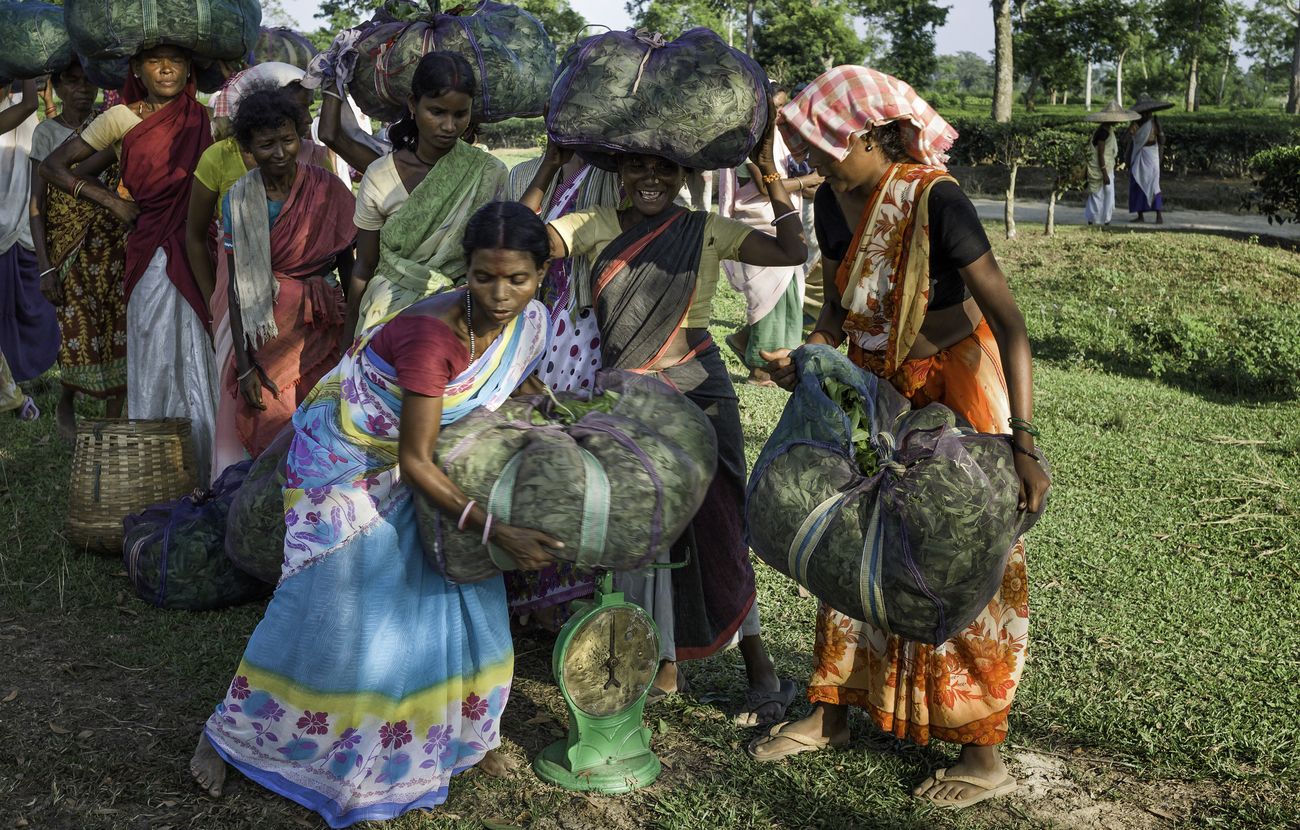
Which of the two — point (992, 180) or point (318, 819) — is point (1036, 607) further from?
point (992, 180)

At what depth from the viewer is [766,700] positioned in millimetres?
3877

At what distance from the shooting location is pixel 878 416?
3.26 metres

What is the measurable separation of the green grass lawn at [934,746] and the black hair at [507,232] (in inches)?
60.9

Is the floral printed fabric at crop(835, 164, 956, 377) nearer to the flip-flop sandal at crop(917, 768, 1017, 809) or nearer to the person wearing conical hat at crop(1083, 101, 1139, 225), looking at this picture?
the flip-flop sandal at crop(917, 768, 1017, 809)

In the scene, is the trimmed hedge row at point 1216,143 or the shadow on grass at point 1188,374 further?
the trimmed hedge row at point 1216,143

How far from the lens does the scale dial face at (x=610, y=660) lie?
10.8ft

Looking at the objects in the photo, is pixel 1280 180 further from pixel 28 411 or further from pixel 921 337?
pixel 28 411

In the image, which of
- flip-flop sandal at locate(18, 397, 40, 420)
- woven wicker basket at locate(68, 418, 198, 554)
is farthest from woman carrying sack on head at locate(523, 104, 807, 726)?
flip-flop sandal at locate(18, 397, 40, 420)

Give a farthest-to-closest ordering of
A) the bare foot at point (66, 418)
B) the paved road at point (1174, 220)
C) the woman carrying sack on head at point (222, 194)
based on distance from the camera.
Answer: the paved road at point (1174, 220) < the bare foot at point (66, 418) < the woman carrying sack on head at point (222, 194)

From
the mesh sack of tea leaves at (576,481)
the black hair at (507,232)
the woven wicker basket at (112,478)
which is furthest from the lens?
the woven wicker basket at (112,478)

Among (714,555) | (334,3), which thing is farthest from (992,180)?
(714,555)

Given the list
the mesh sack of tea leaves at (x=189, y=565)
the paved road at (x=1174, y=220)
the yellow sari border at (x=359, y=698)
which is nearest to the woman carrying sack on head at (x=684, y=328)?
the yellow sari border at (x=359, y=698)

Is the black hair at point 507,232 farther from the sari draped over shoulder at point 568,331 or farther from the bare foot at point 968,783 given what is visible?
the bare foot at point 968,783

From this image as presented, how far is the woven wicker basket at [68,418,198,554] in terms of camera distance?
5.14 metres
